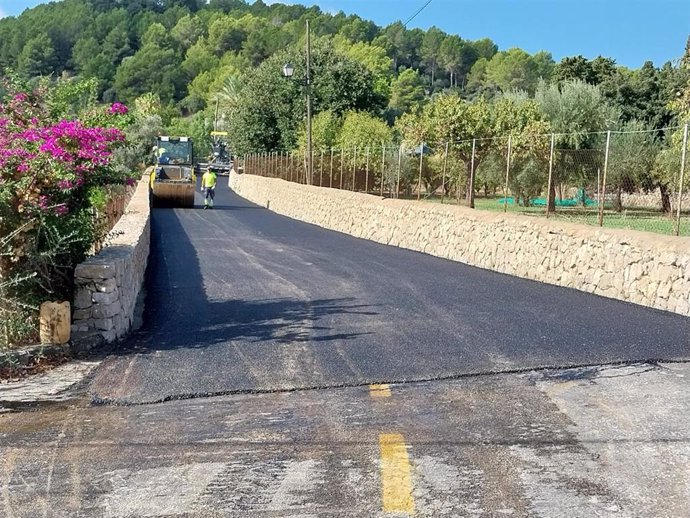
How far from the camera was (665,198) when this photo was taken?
34.9 metres

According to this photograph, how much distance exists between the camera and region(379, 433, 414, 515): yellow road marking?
489 cm

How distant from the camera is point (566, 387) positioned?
24.7 feet

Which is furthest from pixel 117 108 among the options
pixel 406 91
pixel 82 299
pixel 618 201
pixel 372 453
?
pixel 406 91

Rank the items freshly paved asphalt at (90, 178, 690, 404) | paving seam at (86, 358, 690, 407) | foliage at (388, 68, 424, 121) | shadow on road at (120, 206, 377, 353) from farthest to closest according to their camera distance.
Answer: foliage at (388, 68, 424, 121), shadow on road at (120, 206, 377, 353), freshly paved asphalt at (90, 178, 690, 404), paving seam at (86, 358, 690, 407)

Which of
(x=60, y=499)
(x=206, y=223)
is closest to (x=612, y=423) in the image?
(x=60, y=499)

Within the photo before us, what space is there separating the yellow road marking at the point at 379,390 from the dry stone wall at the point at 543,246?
17.9ft

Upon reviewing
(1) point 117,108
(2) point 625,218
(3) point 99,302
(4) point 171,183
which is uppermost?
(1) point 117,108

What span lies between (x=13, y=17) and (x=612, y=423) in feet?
699

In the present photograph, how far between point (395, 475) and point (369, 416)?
139 centimetres

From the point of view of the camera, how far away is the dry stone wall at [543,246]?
12133 mm

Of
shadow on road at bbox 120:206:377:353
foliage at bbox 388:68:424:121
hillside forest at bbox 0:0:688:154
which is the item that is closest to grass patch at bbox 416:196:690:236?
hillside forest at bbox 0:0:688:154

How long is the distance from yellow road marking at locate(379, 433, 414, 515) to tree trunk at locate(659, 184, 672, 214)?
98.7 ft

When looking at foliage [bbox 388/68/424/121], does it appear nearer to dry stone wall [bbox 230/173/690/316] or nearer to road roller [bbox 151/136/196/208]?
road roller [bbox 151/136/196/208]

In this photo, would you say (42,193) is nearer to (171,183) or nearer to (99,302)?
(99,302)
